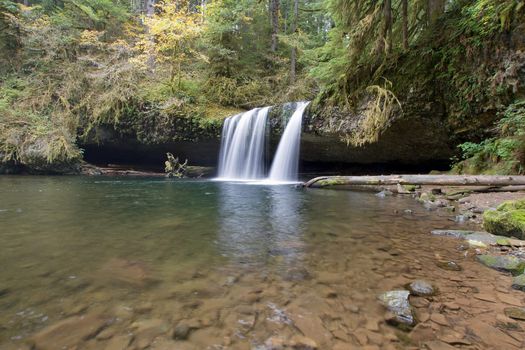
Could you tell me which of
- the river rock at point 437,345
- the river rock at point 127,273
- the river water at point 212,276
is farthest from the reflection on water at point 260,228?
the river rock at point 437,345

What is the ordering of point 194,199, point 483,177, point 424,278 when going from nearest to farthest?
point 424,278, point 483,177, point 194,199

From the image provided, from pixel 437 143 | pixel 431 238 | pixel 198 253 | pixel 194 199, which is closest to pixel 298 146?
pixel 437 143

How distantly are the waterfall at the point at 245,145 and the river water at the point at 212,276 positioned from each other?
7.57 meters

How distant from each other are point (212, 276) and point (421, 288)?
1.70 meters

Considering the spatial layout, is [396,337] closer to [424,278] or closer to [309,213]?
[424,278]

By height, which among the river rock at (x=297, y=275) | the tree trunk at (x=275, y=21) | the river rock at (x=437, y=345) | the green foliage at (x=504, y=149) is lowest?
the river rock at (x=437, y=345)

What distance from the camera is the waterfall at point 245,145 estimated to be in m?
12.2

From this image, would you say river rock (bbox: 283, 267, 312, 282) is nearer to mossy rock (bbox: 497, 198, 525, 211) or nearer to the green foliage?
mossy rock (bbox: 497, 198, 525, 211)

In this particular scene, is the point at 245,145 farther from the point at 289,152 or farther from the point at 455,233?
the point at 455,233

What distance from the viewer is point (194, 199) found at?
23.0 feet

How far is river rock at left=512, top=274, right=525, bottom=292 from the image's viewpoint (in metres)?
2.36

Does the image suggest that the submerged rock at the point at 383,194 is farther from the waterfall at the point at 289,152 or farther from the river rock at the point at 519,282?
the river rock at the point at 519,282

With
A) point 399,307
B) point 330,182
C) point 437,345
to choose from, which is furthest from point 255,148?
point 437,345

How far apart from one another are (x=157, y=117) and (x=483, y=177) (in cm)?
1227
